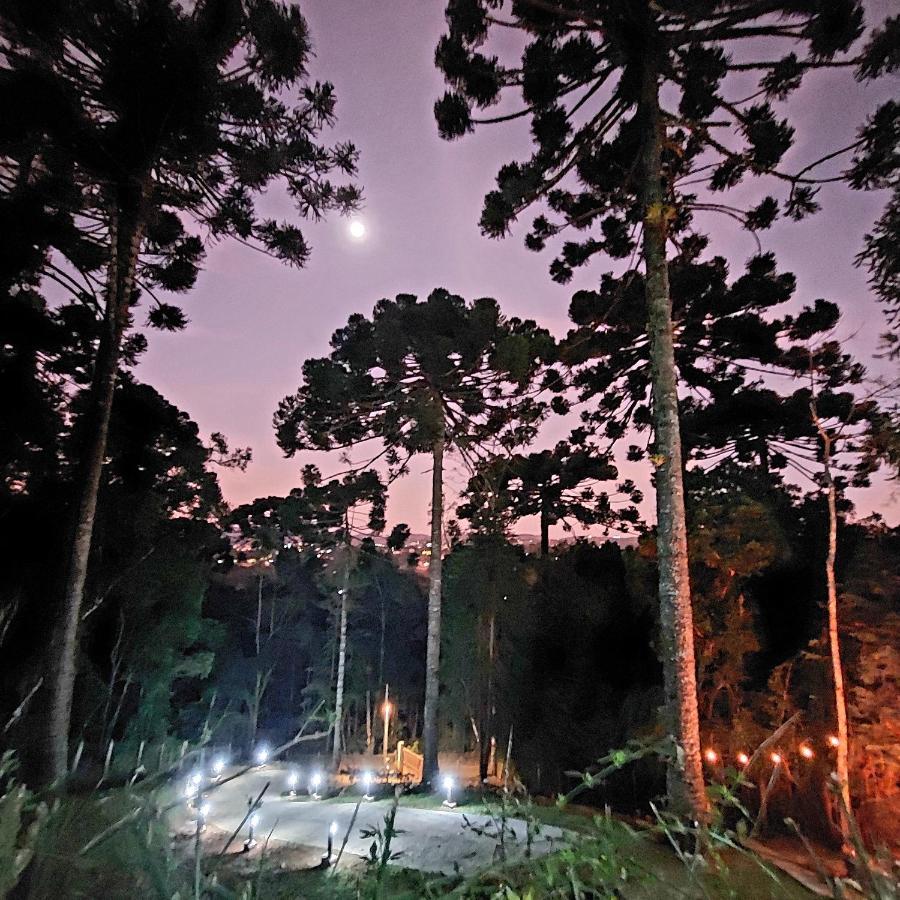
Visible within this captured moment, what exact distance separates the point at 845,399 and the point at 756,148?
4854 mm

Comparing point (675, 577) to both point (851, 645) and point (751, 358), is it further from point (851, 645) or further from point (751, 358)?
point (751, 358)

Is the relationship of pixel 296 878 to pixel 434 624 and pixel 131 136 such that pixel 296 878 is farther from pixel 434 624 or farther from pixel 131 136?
pixel 434 624

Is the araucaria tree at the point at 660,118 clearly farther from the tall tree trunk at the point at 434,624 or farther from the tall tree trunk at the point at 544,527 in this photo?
the tall tree trunk at the point at 544,527

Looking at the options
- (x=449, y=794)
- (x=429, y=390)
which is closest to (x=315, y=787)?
(x=449, y=794)

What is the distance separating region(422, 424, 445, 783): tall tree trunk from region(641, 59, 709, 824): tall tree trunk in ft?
21.1

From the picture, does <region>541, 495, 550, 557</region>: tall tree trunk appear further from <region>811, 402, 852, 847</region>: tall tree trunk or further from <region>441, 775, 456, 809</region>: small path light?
<region>811, 402, 852, 847</region>: tall tree trunk

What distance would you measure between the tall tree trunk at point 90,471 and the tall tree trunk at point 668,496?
18.9ft

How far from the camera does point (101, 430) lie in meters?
7.62

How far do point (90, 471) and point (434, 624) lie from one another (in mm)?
7476

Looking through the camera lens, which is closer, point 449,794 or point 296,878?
point 296,878

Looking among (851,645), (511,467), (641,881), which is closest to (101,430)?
(641,881)

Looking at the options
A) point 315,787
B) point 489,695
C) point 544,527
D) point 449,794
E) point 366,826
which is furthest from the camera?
point 544,527

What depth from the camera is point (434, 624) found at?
12.9 m

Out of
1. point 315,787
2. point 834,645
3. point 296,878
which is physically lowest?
point 315,787
